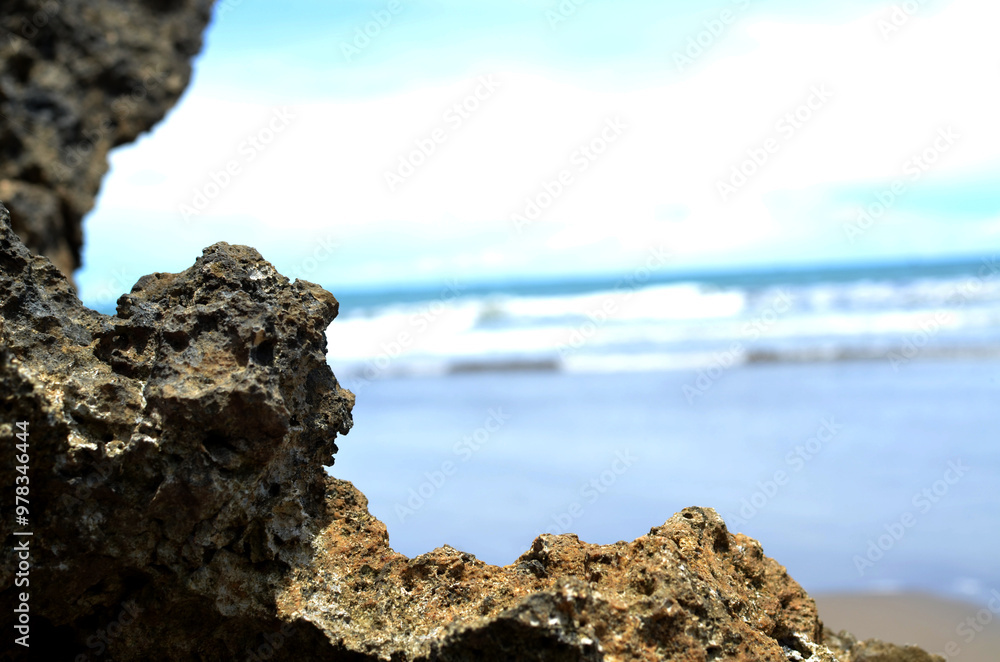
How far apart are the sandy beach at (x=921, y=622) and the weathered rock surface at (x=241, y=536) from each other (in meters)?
2.34

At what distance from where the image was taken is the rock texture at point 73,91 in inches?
243

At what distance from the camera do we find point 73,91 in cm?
648

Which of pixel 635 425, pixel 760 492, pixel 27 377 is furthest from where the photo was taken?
pixel 635 425

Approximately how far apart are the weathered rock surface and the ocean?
3.02m

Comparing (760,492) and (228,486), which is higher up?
(760,492)

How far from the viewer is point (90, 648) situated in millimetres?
2664

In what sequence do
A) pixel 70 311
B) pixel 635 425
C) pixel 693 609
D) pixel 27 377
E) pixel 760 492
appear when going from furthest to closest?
pixel 635 425, pixel 760 492, pixel 70 311, pixel 693 609, pixel 27 377

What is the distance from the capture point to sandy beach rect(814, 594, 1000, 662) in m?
4.58

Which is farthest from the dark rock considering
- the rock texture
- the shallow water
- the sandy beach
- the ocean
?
the rock texture

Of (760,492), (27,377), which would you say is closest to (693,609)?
(27,377)

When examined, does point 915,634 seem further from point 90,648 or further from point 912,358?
point 912,358

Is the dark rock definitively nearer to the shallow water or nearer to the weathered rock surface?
the weathered rock surface

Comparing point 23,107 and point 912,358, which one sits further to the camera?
point 912,358

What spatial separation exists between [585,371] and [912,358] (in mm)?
5440
